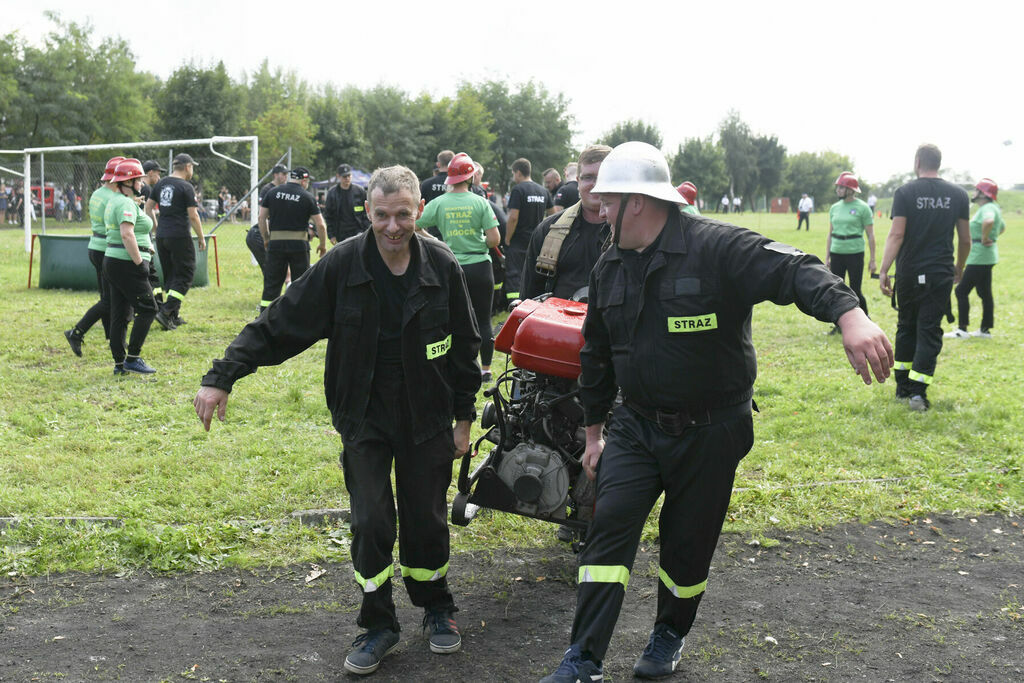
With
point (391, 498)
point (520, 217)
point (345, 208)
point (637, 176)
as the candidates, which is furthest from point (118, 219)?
point (637, 176)

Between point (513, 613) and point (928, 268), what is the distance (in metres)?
5.50

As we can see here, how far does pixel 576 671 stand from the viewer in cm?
338

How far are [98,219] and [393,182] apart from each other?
8576 mm

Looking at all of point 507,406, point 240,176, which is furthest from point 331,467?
point 240,176

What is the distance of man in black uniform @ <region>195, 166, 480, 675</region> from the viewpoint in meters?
3.82

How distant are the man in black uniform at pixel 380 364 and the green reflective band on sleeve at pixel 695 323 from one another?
3.38ft

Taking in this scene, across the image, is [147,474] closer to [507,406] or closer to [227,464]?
[227,464]

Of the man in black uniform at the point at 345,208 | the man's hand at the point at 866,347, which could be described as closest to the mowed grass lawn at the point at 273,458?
the man's hand at the point at 866,347

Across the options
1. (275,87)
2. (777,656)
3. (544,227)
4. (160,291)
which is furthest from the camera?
(275,87)

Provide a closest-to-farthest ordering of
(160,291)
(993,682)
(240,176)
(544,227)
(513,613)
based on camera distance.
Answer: (993,682) → (513,613) → (544,227) → (160,291) → (240,176)

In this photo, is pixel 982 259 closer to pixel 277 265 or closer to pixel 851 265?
pixel 851 265

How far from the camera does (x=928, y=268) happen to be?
26.6ft

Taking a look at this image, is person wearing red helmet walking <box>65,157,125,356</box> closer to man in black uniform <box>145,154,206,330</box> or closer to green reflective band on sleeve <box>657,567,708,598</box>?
man in black uniform <box>145,154,206,330</box>

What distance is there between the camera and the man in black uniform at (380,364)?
382cm
